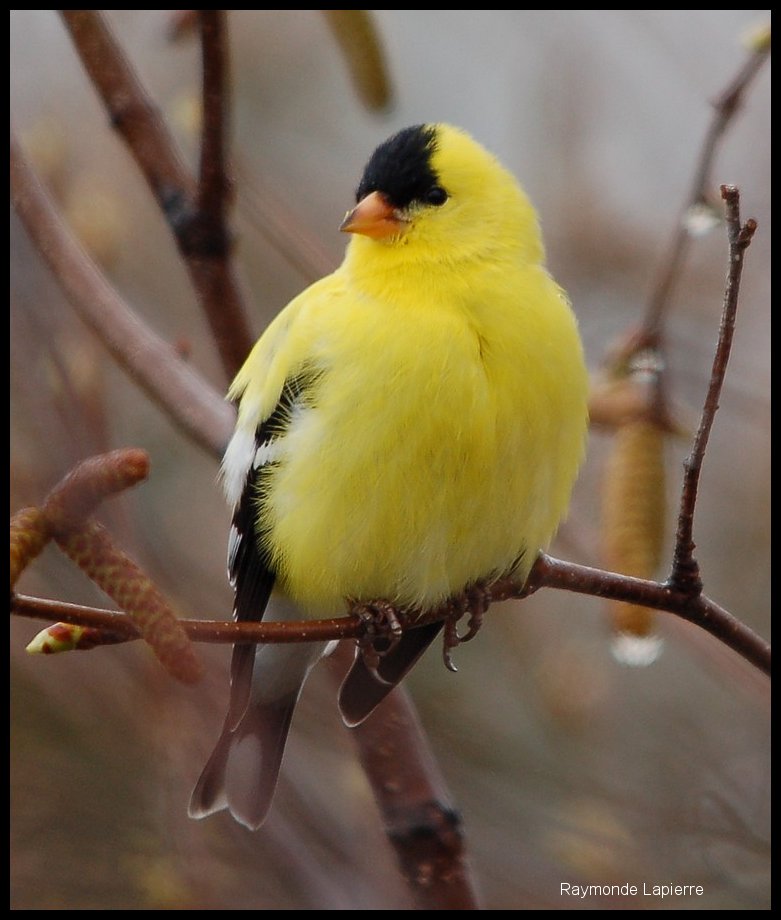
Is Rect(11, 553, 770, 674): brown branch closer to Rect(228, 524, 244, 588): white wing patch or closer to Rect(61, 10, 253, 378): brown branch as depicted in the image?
Rect(228, 524, 244, 588): white wing patch

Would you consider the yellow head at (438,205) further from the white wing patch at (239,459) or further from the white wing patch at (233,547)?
the white wing patch at (233,547)

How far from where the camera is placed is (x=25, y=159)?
2277 mm

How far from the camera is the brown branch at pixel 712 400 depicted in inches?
59.5

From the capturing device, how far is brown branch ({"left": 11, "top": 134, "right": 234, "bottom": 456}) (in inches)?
89.1

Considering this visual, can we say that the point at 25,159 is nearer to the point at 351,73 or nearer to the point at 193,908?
the point at 351,73

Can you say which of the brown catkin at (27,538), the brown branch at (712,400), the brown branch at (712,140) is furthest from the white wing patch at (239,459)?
the brown catkin at (27,538)

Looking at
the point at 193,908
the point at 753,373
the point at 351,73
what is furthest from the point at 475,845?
the point at 351,73

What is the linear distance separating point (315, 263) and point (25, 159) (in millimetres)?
708

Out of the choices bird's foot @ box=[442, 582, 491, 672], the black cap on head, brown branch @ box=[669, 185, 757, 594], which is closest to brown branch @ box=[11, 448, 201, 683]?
brown branch @ box=[669, 185, 757, 594]

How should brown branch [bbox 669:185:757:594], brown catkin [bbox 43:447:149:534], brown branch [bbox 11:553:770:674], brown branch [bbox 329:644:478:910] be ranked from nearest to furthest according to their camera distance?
brown catkin [bbox 43:447:149:534]
brown branch [bbox 11:553:770:674]
brown branch [bbox 669:185:757:594]
brown branch [bbox 329:644:478:910]

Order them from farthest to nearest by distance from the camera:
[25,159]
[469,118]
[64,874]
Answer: [469,118] → [64,874] → [25,159]

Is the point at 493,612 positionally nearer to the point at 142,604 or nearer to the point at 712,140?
the point at 712,140

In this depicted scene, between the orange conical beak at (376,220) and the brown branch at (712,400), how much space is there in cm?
109

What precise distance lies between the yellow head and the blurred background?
22 cm
